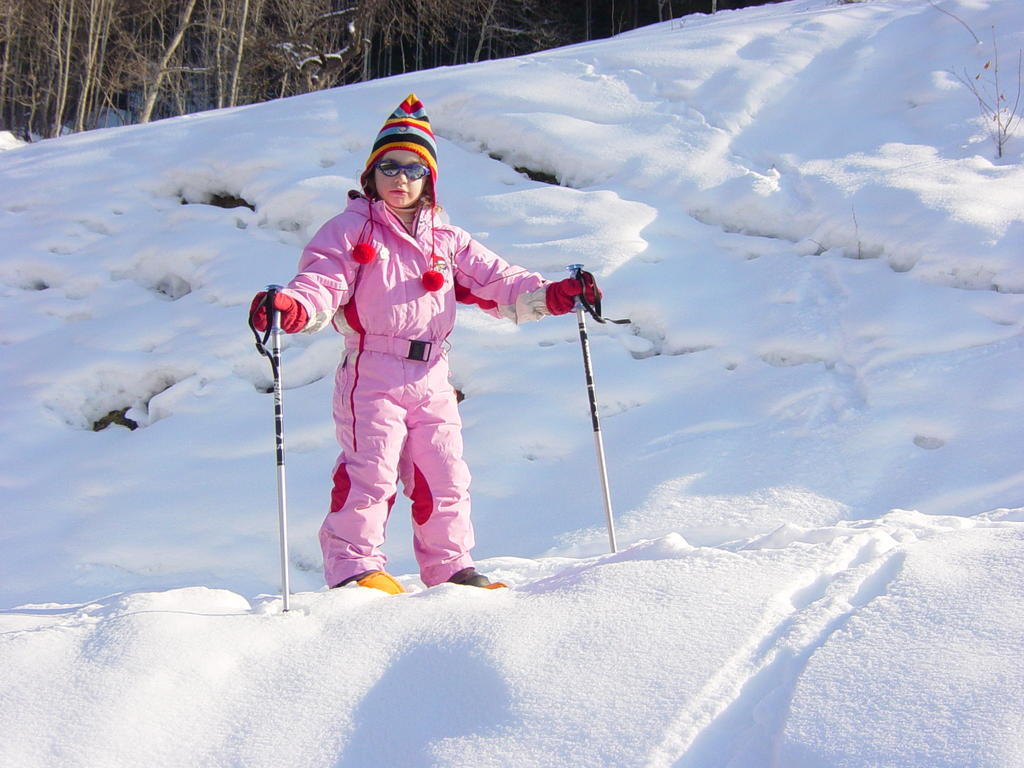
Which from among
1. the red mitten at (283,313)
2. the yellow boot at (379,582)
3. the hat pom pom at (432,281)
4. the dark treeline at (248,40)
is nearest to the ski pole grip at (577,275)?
the hat pom pom at (432,281)

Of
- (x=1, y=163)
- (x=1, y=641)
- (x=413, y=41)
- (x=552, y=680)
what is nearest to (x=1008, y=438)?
(x=552, y=680)

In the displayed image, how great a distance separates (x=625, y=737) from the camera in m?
1.48

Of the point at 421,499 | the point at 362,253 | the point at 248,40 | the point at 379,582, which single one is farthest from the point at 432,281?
the point at 248,40

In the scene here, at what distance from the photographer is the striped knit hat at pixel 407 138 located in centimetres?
307

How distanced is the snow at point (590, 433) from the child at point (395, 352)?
34cm

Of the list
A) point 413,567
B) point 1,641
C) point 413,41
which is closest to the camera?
point 1,641

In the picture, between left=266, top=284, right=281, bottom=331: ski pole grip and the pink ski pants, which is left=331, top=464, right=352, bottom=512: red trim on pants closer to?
the pink ski pants

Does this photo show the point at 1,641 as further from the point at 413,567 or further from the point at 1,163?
the point at 1,163

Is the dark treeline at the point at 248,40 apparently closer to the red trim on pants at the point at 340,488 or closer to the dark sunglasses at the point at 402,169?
the dark sunglasses at the point at 402,169

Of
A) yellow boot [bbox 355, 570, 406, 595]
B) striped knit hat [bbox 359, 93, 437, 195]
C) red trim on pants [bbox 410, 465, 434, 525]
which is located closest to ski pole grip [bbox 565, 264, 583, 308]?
striped knit hat [bbox 359, 93, 437, 195]

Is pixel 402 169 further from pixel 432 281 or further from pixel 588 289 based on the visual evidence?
pixel 588 289

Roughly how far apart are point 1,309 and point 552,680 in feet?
16.1

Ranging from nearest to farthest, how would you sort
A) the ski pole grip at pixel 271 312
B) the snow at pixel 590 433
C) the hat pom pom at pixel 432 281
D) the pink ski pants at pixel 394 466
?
the snow at pixel 590 433 → the ski pole grip at pixel 271 312 → the pink ski pants at pixel 394 466 → the hat pom pom at pixel 432 281

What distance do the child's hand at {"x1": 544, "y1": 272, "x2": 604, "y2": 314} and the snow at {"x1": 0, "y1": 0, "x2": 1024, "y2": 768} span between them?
89 cm
